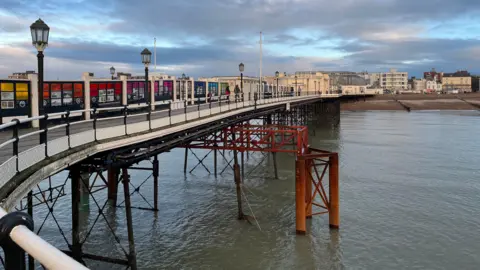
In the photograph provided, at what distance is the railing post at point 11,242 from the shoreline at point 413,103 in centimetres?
12052

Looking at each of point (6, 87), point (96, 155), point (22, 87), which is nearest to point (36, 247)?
point (96, 155)

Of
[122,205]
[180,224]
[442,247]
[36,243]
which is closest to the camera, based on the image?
[36,243]

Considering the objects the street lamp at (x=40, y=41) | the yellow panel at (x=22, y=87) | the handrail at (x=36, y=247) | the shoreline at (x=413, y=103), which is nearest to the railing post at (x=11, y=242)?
the handrail at (x=36, y=247)

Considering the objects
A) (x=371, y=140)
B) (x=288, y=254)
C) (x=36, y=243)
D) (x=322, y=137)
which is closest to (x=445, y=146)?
(x=371, y=140)

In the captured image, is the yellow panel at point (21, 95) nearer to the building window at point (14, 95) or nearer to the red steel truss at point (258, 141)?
the building window at point (14, 95)

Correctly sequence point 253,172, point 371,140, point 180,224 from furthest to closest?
point 371,140
point 253,172
point 180,224

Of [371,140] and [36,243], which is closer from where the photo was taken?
[36,243]

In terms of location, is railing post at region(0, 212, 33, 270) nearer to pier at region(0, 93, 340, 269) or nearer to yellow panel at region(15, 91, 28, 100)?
pier at region(0, 93, 340, 269)

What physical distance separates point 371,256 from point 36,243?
1408 cm

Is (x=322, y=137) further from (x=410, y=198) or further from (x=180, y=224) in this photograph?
(x=180, y=224)

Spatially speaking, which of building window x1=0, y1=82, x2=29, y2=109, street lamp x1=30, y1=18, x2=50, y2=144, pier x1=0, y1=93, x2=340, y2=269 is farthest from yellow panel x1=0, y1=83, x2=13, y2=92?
street lamp x1=30, y1=18, x2=50, y2=144

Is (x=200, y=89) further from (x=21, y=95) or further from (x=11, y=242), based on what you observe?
(x=11, y=242)

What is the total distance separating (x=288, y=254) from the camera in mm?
14773

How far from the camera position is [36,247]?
2152 mm
